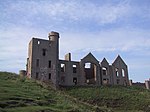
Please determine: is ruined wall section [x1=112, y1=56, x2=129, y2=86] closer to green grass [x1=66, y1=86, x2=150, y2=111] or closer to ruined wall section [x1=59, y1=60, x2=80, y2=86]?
ruined wall section [x1=59, y1=60, x2=80, y2=86]

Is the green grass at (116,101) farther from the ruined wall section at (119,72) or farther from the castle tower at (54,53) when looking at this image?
the ruined wall section at (119,72)

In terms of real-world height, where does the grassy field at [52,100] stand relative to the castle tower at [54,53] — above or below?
below

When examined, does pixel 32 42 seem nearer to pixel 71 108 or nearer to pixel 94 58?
pixel 94 58

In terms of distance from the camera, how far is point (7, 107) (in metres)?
15.4

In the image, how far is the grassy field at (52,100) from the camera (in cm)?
1700

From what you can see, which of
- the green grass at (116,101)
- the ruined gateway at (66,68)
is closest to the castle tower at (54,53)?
the ruined gateway at (66,68)

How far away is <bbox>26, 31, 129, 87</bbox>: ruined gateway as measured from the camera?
54.5 meters

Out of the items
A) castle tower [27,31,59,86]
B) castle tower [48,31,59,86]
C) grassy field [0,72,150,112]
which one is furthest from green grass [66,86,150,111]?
castle tower [27,31,59,86]

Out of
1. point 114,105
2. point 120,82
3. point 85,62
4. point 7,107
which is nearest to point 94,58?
point 85,62

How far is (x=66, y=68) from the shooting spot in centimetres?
6022

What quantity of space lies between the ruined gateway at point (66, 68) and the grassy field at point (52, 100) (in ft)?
31.6

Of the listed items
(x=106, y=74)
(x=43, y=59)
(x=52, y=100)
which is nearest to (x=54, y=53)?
(x=43, y=59)

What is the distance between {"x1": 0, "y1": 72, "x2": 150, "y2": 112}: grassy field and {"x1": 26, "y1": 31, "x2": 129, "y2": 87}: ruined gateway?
9628 millimetres

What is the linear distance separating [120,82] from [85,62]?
12602 mm
